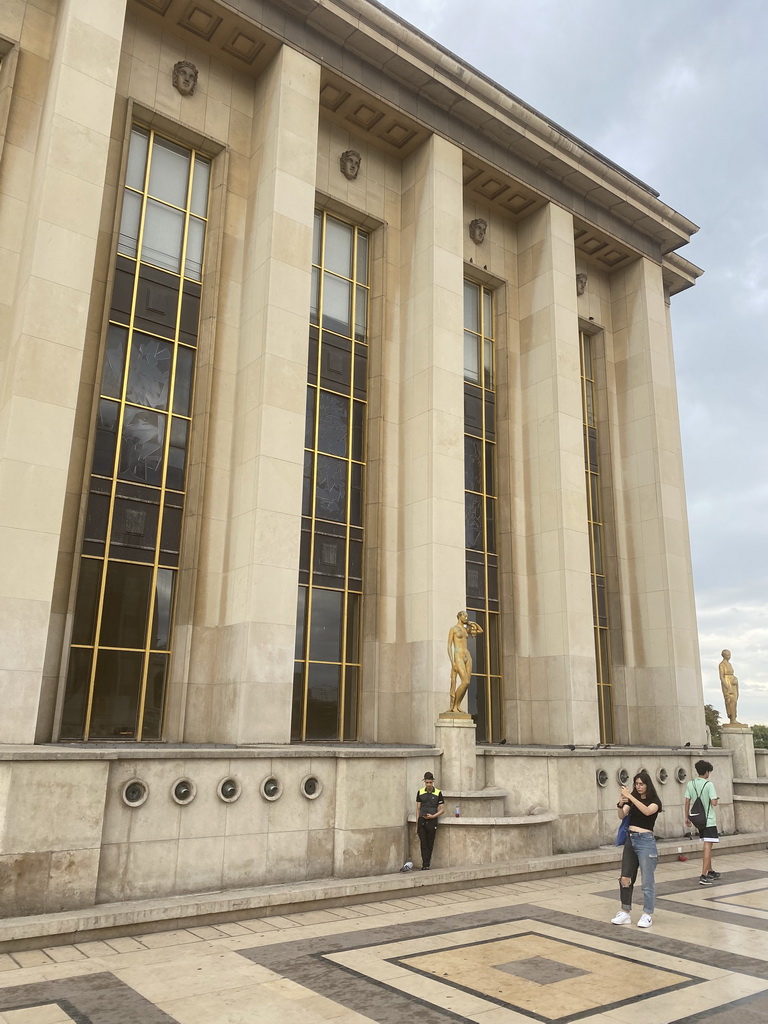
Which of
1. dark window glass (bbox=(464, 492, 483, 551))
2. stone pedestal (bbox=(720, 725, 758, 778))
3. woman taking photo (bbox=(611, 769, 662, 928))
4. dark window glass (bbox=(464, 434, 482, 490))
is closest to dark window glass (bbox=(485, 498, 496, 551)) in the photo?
dark window glass (bbox=(464, 492, 483, 551))

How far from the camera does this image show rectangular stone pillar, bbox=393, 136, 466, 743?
19500 mm

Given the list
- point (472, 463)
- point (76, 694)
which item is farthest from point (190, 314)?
point (472, 463)

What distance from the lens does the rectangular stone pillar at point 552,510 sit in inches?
884

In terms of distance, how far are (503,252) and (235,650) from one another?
56.8 ft

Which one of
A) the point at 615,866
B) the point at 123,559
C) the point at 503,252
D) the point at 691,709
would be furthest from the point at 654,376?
the point at 123,559

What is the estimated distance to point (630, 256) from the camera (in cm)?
2916

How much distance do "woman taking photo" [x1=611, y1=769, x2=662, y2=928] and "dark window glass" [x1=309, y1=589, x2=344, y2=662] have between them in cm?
1013

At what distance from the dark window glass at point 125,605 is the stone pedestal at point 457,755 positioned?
694 cm

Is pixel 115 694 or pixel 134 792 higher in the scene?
pixel 115 694

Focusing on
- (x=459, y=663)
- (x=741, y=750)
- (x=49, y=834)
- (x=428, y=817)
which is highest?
(x=459, y=663)

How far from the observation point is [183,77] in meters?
19.4

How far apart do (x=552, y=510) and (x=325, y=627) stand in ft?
27.6

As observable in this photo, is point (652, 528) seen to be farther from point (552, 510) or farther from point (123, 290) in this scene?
point (123, 290)

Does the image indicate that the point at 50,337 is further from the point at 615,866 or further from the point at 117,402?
the point at 615,866
